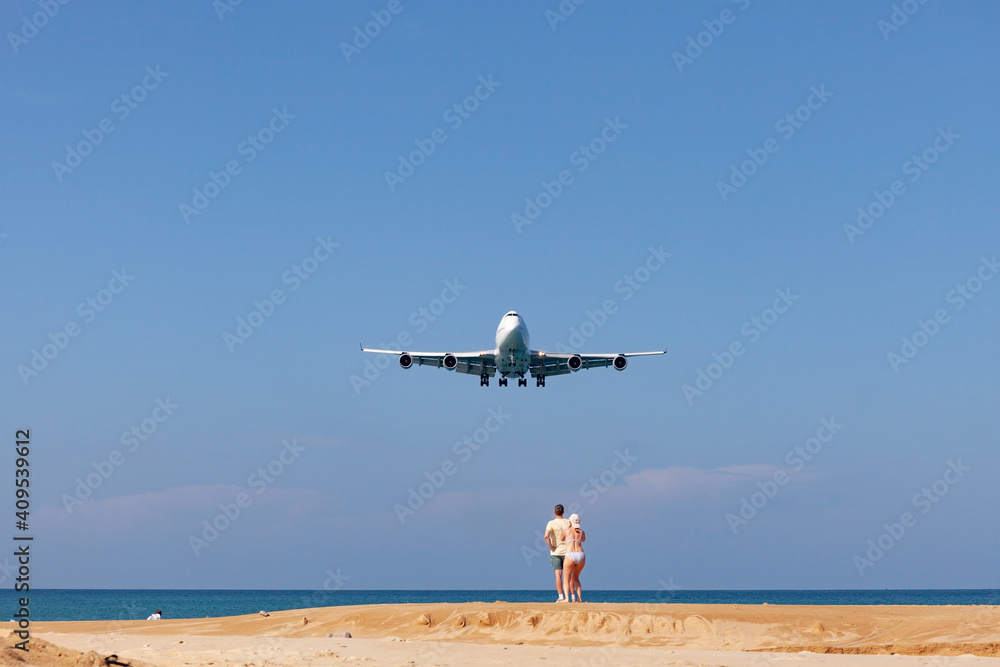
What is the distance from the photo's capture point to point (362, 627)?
1720cm

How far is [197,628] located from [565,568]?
671 cm

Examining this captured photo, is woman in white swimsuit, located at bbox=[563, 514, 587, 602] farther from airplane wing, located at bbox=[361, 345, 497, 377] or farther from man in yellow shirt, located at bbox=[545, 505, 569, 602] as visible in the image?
airplane wing, located at bbox=[361, 345, 497, 377]

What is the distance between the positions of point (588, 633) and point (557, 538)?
9.89 ft

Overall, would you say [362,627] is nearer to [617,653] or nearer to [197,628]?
[197,628]

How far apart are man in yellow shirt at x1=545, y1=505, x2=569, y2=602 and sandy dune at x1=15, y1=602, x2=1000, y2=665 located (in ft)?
4.78

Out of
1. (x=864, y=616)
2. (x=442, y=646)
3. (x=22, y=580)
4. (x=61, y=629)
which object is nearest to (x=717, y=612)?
(x=864, y=616)

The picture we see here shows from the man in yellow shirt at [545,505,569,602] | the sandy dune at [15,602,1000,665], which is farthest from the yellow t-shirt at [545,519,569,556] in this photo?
the sandy dune at [15,602,1000,665]

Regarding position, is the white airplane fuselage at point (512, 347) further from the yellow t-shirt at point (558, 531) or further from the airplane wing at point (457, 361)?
the yellow t-shirt at point (558, 531)

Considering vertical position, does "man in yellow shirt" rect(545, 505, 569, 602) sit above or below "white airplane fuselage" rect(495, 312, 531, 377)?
A: below

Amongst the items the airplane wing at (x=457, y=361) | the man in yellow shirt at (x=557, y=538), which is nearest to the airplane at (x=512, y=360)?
the airplane wing at (x=457, y=361)

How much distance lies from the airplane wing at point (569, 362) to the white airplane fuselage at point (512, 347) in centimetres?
135

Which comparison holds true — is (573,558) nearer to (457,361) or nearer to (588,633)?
(588,633)

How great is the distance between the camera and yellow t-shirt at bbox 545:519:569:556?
18953 millimetres

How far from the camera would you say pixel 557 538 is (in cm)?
1903
